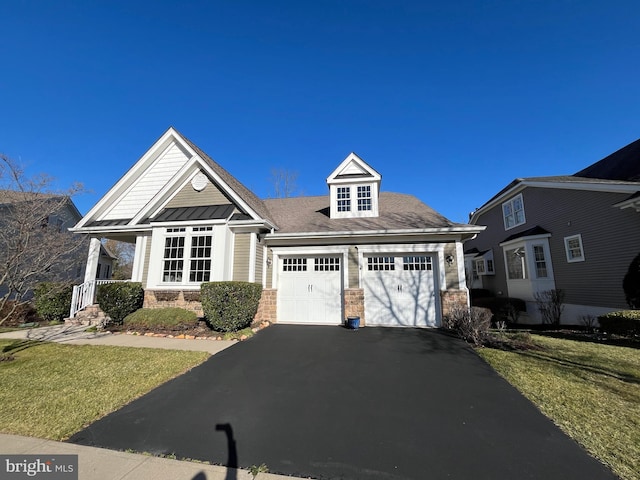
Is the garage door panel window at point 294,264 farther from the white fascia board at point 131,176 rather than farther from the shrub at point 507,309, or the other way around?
the shrub at point 507,309

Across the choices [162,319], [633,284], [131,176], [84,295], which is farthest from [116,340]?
[633,284]

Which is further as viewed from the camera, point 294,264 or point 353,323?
point 294,264

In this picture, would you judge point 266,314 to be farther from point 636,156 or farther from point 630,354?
point 636,156

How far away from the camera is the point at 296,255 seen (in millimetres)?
10930

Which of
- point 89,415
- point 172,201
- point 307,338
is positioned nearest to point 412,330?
point 307,338

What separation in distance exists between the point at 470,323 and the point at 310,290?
562 cm

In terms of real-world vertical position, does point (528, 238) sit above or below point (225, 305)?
above

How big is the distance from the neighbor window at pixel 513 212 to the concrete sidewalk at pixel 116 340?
55.7 ft

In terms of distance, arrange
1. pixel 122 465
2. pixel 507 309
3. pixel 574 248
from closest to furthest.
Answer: pixel 122 465 → pixel 574 248 → pixel 507 309

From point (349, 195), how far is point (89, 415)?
10509mm

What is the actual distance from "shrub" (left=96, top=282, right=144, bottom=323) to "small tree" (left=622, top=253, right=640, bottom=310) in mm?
17795

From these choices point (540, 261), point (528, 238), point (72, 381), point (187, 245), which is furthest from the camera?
point (528, 238)

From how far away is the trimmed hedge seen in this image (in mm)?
7978

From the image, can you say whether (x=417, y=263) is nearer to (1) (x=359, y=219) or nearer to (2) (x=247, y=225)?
(1) (x=359, y=219)
